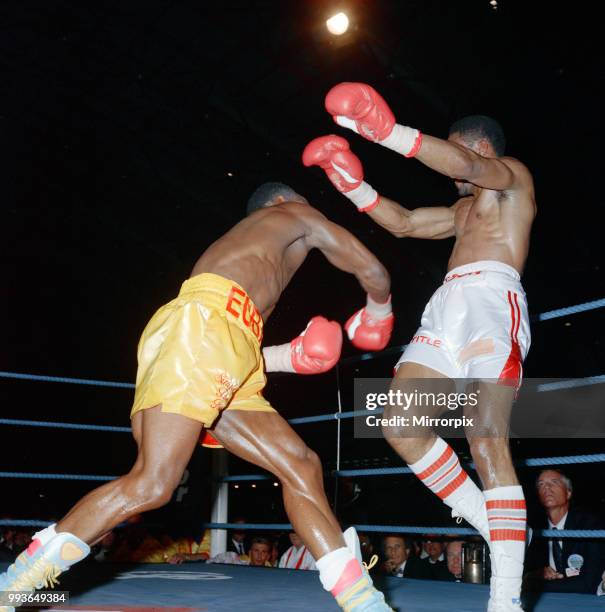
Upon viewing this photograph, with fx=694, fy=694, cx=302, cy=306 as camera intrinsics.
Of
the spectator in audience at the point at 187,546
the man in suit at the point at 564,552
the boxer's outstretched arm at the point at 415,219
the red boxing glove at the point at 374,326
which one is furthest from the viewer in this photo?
the spectator in audience at the point at 187,546

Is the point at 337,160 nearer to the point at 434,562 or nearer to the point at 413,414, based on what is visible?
the point at 413,414

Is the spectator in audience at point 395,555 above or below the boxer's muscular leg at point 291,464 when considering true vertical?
below

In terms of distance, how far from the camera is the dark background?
19.7 ft

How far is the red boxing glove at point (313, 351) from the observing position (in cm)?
204

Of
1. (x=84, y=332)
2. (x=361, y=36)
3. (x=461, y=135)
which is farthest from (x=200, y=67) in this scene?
(x=461, y=135)

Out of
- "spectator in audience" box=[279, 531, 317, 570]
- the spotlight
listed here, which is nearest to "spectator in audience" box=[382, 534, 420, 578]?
"spectator in audience" box=[279, 531, 317, 570]

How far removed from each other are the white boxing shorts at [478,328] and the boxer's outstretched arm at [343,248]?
0.77ft

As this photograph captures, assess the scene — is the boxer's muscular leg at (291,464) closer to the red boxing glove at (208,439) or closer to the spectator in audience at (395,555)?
the red boxing glove at (208,439)

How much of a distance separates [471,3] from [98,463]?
23.2 feet

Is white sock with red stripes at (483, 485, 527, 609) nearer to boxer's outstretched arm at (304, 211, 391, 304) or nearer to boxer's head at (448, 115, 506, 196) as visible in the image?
boxer's outstretched arm at (304, 211, 391, 304)

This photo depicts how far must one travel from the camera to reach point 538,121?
6.32m

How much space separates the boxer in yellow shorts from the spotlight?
4397mm

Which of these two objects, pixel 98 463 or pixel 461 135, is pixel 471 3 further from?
pixel 98 463

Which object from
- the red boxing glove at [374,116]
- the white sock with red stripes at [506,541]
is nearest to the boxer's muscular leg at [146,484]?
the white sock with red stripes at [506,541]
